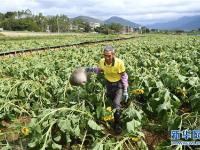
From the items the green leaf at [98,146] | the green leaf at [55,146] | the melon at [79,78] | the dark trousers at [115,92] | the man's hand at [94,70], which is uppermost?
the man's hand at [94,70]

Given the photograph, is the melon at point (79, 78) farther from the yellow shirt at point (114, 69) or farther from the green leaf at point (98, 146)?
the green leaf at point (98, 146)

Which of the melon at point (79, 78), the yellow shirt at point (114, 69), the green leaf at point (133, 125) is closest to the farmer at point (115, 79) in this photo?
the yellow shirt at point (114, 69)

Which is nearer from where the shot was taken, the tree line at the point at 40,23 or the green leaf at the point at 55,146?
the green leaf at the point at 55,146

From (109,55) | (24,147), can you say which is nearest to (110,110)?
(109,55)

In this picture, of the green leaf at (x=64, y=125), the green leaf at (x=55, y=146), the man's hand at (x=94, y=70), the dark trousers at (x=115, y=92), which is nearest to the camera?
the green leaf at (x=55, y=146)

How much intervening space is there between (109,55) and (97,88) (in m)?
1.14

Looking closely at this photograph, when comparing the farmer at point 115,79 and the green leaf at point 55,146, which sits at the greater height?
the farmer at point 115,79

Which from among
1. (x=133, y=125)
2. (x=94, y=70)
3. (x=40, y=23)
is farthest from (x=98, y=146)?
(x=40, y=23)

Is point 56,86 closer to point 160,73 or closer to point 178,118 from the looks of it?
point 160,73

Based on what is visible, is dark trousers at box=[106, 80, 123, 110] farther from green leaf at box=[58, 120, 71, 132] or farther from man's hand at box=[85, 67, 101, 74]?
green leaf at box=[58, 120, 71, 132]

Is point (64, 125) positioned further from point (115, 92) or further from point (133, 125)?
point (115, 92)

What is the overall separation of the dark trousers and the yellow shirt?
0.08 m

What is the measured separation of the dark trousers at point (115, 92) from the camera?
630cm

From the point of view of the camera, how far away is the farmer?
A: 20.0 ft
